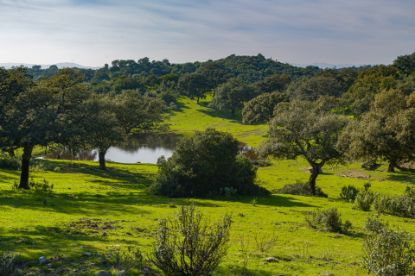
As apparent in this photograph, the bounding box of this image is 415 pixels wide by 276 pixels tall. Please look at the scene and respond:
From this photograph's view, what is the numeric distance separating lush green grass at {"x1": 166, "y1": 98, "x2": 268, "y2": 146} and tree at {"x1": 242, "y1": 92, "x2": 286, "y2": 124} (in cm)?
A: 314

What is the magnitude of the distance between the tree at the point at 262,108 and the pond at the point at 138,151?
24.2m

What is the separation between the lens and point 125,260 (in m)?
16.4

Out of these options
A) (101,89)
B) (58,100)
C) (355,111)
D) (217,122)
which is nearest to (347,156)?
(58,100)

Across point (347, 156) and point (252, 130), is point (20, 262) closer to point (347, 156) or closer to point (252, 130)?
point (347, 156)

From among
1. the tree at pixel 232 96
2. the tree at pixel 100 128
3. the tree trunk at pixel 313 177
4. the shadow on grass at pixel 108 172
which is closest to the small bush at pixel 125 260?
the tree at pixel 100 128

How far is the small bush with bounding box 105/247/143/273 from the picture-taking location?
15703mm

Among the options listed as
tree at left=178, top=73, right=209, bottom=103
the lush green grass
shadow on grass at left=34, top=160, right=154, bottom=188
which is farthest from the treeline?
tree at left=178, top=73, right=209, bottom=103

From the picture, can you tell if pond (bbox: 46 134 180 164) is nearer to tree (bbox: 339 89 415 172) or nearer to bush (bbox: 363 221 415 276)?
tree (bbox: 339 89 415 172)

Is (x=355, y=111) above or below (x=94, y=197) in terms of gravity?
above

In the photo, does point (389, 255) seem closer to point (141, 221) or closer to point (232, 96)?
point (141, 221)

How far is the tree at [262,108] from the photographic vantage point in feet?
420

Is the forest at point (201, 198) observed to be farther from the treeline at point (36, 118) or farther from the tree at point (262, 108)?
the tree at point (262, 108)

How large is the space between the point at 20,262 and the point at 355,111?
4175 inches

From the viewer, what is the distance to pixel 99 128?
4288 centimetres
